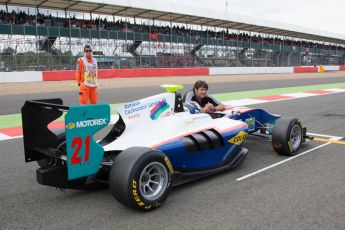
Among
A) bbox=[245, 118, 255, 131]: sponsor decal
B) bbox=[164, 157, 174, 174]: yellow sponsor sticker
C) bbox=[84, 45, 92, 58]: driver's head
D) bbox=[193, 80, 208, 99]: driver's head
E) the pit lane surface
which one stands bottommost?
the pit lane surface

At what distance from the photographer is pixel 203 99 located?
5.41 m

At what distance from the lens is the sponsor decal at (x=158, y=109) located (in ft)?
13.3

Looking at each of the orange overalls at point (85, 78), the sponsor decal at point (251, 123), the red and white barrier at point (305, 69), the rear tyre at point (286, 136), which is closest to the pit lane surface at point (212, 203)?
the rear tyre at point (286, 136)

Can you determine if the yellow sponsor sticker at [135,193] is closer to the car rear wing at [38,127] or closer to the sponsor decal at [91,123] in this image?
the sponsor decal at [91,123]

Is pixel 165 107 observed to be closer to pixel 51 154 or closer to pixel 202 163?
pixel 202 163

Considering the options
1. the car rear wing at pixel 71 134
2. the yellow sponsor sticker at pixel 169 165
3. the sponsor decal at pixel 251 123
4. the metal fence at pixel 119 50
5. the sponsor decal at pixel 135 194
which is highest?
the metal fence at pixel 119 50

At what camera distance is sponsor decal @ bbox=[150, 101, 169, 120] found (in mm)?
4066

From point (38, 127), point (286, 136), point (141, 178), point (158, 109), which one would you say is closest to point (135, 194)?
point (141, 178)

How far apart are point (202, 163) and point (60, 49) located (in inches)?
931

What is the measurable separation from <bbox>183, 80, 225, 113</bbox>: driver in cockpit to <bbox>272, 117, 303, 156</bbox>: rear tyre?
0.87 meters

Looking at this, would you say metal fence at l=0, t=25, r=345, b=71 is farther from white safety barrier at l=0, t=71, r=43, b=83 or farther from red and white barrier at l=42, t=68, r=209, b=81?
red and white barrier at l=42, t=68, r=209, b=81

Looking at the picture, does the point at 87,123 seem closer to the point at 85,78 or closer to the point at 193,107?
the point at 193,107

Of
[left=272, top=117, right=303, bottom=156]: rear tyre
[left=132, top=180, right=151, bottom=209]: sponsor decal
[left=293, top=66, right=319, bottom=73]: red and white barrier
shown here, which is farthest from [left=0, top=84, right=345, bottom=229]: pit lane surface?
[left=293, top=66, right=319, bottom=73]: red and white barrier

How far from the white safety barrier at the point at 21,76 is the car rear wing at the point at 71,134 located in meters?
18.6
